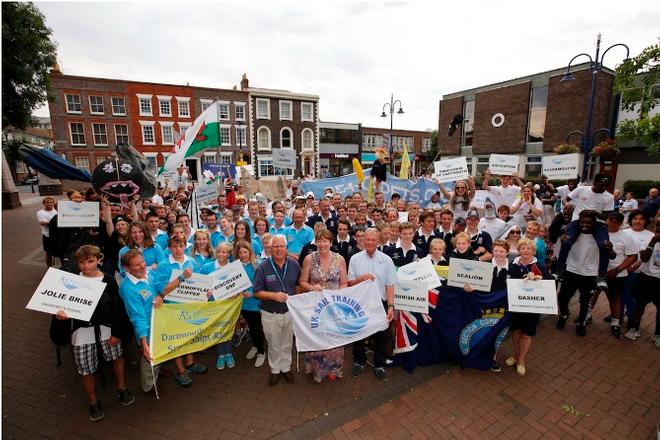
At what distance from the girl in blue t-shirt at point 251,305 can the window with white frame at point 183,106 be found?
3586cm

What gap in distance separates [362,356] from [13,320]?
6.63 m

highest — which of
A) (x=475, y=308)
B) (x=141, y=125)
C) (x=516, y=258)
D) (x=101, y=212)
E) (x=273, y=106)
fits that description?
(x=273, y=106)

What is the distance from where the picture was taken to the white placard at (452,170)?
28.6 ft

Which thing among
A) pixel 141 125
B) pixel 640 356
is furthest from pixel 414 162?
pixel 640 356

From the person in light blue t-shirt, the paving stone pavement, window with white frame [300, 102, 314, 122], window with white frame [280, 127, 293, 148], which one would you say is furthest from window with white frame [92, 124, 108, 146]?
the person in light blue t-shirt

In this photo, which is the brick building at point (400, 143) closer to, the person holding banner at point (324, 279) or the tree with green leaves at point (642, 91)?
the tree with green leaves at point (642, 91)

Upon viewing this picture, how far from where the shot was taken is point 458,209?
746 cm

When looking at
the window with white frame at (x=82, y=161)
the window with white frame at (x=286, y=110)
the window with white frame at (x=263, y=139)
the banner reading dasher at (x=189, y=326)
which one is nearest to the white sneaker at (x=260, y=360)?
the banner reading dasher at (x=189, y=326)

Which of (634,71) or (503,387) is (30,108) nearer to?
(503,387)

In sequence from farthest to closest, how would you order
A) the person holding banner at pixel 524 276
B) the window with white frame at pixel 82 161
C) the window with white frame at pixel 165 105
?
the window with white frame at pixel 165 105 < the window with white frame at pixel 82 161 < the person holding banner at pixel 524 276

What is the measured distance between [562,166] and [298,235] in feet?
23.1

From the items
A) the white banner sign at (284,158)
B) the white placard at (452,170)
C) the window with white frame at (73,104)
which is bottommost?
the white placard at (452,170)

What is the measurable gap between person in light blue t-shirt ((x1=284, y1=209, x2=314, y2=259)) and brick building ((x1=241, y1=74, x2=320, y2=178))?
3148cm

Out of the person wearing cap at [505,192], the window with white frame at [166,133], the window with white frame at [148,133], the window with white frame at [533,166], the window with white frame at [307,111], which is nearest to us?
the person wearing cap at [505,192]
